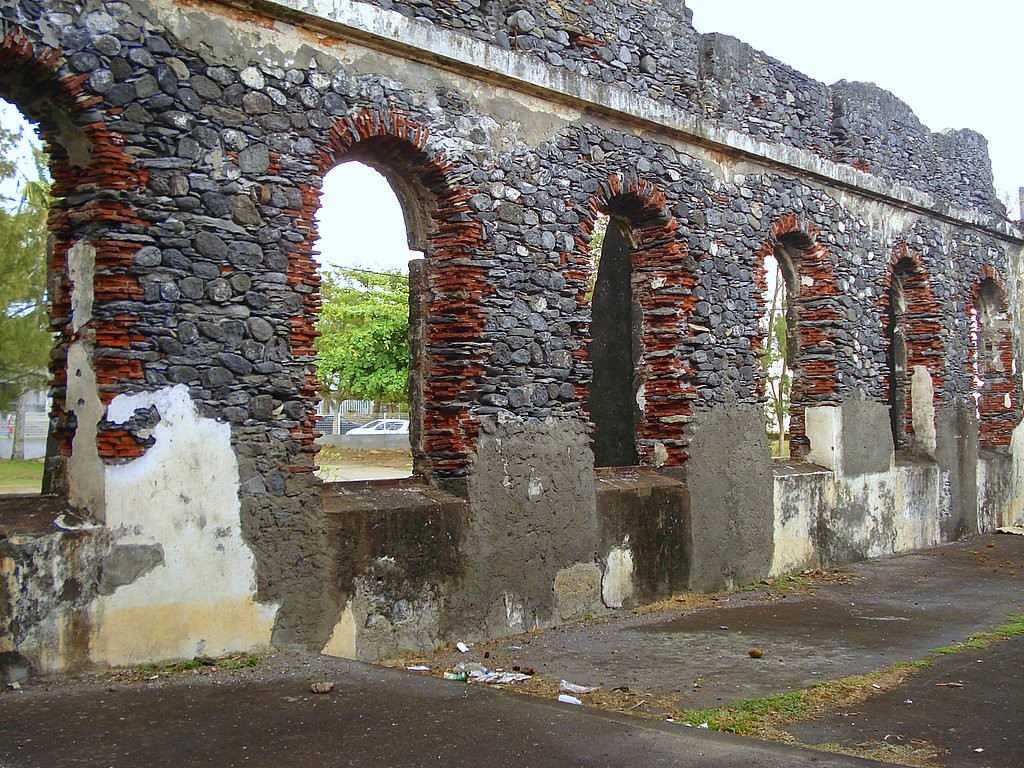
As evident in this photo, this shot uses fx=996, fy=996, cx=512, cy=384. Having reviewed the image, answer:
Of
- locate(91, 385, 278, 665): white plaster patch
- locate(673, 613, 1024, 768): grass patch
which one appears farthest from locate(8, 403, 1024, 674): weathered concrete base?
locate(673, 613, 1024, 768): grass patch

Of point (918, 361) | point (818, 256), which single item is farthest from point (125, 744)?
point (918, 361)

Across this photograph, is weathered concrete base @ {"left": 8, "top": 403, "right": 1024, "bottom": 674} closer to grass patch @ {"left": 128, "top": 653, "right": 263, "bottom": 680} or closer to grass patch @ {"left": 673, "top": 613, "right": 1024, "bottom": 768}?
grass patch @ {"left": 128, "top": 653, "right": 263, "bottom": 680}

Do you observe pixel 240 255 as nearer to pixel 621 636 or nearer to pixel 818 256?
pixel 621 636

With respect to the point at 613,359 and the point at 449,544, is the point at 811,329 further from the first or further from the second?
the point at 449,544

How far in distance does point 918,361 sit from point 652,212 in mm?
6066

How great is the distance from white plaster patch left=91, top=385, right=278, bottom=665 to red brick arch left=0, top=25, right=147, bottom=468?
186 millimetres

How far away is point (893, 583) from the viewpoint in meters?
10.1

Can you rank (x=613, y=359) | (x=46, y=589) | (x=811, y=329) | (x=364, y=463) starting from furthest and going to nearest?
(x=364, y=463)
(x=811, y=329)
(x=613, y=359)
(x=46, y=589)

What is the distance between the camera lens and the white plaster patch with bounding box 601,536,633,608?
825 centimetres

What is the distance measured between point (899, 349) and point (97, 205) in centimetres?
1095

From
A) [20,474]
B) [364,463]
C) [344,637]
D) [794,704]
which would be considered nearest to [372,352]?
[364,463]

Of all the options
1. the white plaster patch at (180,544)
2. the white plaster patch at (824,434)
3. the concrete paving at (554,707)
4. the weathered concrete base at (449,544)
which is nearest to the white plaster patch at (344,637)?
the weathered concrete base at (449,544)

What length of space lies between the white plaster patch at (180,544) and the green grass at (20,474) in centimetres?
1267

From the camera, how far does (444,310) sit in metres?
7.50
